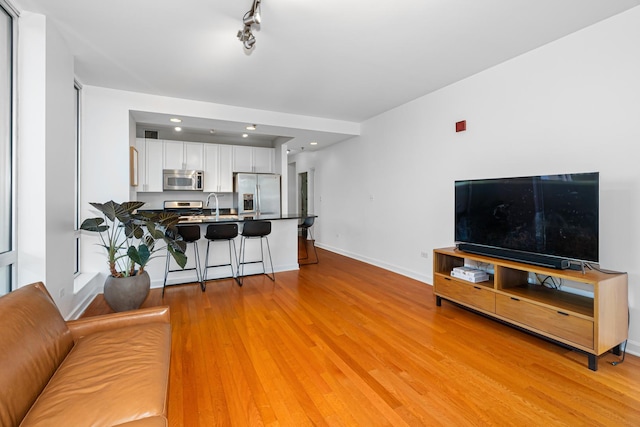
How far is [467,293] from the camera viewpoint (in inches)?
119

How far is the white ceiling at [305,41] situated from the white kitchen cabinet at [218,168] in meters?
2.35

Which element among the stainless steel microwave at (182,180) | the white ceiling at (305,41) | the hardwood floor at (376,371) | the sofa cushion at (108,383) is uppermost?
the white ceiling at (305,41)

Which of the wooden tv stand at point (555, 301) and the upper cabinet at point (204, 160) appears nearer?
the wooden tv stand at point (555, 301)

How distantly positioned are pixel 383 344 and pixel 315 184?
5.44 m

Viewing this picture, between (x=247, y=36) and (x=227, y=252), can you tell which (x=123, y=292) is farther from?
(x=247, y=36)

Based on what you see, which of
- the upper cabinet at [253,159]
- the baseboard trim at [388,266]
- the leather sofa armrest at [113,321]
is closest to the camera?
the leather sofa armrest at [113,321]

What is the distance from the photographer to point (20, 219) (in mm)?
2338

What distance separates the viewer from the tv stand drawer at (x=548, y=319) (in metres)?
2.15

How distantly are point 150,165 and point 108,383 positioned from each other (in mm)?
5389

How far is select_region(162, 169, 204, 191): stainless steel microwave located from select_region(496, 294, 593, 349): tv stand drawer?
5.60 m

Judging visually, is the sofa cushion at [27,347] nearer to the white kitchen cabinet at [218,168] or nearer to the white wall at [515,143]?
the white wall at [515,143]

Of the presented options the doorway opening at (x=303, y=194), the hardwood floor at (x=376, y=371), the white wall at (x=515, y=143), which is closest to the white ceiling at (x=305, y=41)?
the white wall at (x=515, y=143)

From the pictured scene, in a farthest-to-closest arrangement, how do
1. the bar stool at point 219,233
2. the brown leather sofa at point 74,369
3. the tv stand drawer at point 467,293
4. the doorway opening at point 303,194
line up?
the doorway opening at point 303,194 → the bar stool at point 219,233 → the tv stand drawer at point 467,293 → the brown leather sofa at point 74,369

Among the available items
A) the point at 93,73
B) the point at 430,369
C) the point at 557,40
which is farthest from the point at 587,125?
the point at 93,73
